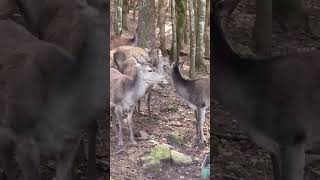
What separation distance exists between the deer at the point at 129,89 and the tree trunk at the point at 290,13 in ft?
1.77

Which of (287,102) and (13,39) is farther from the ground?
(13,39)

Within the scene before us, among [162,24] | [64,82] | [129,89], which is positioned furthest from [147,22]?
[64,82]

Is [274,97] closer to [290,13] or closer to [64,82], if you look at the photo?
[290,13]

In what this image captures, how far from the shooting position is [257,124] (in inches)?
93.7

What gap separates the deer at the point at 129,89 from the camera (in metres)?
2.50

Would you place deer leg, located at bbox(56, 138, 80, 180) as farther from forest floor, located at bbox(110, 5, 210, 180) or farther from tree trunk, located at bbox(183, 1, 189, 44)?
tree trunk, located at bbox(183, 1, 189, 44)

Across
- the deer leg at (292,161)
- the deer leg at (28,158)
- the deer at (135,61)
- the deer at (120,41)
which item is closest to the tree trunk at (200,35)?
the deer at (135,61)

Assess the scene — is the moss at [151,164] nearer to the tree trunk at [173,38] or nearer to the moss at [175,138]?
the moss at [175,138]

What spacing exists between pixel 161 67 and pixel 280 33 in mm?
507

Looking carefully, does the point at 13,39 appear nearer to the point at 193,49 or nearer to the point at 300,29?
the point at 193,49

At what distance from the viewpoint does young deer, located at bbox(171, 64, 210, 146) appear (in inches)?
96.2

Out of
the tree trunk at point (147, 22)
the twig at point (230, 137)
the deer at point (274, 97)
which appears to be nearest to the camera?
the deer at point (274, 97)

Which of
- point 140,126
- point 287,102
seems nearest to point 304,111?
point 287,102

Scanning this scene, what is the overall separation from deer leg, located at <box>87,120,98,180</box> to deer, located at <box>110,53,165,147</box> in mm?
103
